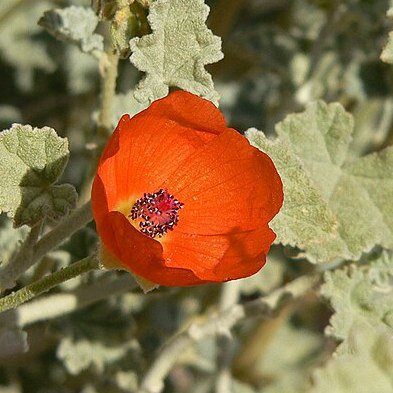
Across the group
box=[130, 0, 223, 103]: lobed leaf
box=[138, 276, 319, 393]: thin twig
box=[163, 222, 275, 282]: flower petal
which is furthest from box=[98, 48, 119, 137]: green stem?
box=[138, 276, 319, 393]: thin twig

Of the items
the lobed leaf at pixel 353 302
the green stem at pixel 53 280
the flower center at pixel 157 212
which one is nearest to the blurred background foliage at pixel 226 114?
the lobed leaf at pixel 353 302

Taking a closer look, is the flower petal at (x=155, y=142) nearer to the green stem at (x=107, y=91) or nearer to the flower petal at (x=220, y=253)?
the flower petal at (x=220, y=253)

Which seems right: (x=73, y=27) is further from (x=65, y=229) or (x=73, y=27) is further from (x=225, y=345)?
(x=225, y=345)

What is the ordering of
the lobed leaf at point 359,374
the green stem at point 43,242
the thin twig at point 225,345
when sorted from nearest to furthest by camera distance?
the lobed leaf at point 359,374 → the green stem at point 43,242 → the thin twig at point 225,345

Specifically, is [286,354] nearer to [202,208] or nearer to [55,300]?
[55,300]

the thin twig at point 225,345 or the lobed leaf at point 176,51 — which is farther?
the thin twig at point 225,345

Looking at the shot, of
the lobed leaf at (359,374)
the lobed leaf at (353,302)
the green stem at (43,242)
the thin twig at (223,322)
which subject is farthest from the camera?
the thin twig at (223,322)
